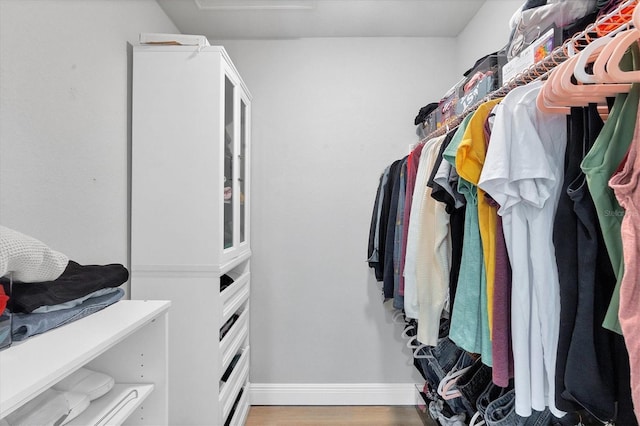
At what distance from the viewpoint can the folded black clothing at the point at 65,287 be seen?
73 cm

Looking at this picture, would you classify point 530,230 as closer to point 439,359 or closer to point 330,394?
point 439,359

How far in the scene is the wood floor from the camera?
2.05m

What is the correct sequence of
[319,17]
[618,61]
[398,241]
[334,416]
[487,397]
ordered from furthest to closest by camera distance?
[334,416], [319,17], [398,241], [487,397], [618,61]

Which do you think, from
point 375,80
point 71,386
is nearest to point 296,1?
point 375,80

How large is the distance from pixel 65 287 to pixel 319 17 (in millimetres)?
1915

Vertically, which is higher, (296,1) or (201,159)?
(296,1)

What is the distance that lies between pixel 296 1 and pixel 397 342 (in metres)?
2.19

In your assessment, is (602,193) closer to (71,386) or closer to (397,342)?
(71,386)

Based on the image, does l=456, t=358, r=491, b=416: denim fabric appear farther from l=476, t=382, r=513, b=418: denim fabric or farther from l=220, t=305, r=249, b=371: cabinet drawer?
l=220, t=305, r=249, b=371: cabinet drawer

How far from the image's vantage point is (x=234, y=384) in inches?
72.1

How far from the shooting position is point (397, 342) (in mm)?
2266

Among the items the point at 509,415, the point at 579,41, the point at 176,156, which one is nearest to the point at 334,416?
the point at 509,415

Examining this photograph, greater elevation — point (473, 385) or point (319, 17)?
point (319, 17)

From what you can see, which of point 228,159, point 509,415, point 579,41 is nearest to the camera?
point 579,41
